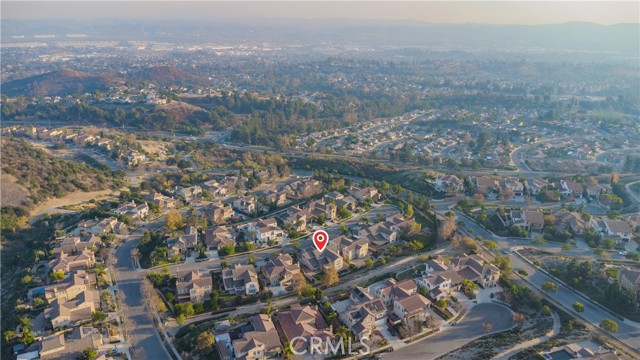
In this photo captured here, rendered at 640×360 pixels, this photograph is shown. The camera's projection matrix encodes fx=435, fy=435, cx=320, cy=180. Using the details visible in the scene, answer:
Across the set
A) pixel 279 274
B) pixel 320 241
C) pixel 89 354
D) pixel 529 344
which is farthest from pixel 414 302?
pixel 89 354

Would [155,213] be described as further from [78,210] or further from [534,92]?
[534,92]

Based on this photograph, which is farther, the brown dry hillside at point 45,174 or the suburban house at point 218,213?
the brown dry hillside at point 45,174

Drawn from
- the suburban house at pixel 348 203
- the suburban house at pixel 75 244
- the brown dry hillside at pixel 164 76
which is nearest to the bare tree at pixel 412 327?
the suburban house at pixel 348 203

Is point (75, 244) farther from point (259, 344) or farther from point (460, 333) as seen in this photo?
point (460, 333)

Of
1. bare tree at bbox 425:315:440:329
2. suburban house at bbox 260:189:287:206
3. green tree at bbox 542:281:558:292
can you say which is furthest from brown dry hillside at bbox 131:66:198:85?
green tree at bbox 542:281:558:292

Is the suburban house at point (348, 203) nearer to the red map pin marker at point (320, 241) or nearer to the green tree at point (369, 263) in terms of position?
the red map pin marker at point (320, 241)

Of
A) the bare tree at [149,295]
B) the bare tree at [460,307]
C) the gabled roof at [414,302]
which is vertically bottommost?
the bare tree at [149,295]
